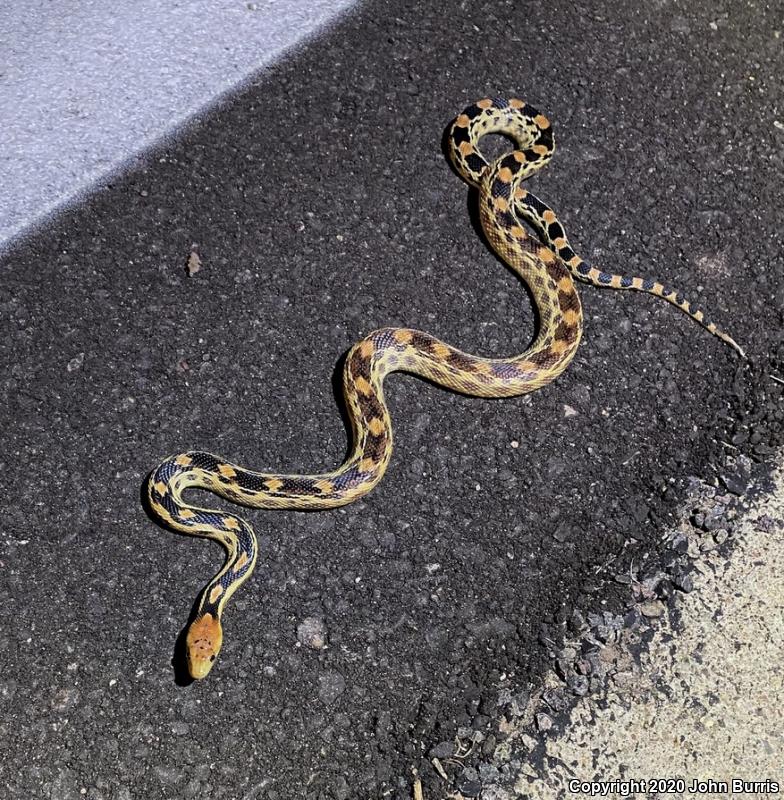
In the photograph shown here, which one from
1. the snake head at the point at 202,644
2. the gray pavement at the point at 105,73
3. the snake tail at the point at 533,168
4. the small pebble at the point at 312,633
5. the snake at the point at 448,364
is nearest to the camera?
the snake head at the point at 202,644

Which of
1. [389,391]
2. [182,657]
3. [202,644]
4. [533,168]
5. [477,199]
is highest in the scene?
[533,168]

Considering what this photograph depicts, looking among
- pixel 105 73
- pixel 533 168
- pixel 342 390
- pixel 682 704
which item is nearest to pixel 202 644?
pixel 342 390

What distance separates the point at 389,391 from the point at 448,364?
416 millimetres

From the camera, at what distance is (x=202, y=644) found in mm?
4258

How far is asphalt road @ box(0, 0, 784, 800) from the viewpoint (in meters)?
4.29

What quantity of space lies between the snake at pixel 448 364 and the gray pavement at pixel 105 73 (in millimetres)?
1702

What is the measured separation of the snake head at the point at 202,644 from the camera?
4.23 metres

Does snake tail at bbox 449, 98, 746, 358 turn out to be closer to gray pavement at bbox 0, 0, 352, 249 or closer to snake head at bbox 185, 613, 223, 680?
gray pavement at bbox 0, 0, 352, 249

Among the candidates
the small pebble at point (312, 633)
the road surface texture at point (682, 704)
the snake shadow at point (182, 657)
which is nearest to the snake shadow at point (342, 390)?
the snake shadow at point (182, 657)

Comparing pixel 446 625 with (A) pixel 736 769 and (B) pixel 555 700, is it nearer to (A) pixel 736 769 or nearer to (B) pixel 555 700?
(B) pixel 555 700

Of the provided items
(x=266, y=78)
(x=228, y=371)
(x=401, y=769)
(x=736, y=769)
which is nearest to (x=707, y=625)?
(x=736, y=769)

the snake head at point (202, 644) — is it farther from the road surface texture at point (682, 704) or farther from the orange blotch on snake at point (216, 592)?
the road surface texture at point (682, 704)

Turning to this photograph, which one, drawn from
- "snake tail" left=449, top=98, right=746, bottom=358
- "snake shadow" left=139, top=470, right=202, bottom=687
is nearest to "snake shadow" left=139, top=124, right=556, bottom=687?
"snake shadow" left=139, top=470, right=202, bottom=687

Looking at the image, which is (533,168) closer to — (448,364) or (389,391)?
(448,364)
